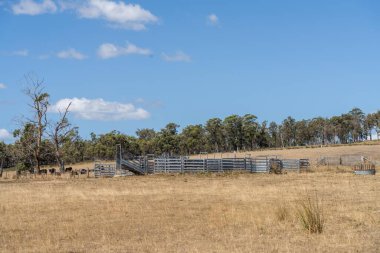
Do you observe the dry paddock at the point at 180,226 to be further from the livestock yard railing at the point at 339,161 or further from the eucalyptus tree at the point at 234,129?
the eucalyptus tree at the point at 234,129

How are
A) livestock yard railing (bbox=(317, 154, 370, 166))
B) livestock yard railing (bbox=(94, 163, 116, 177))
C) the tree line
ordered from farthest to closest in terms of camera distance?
the tree line, livestock yard railing (bbox=(317, 154, 370, 166)), livestock yard railing (bbox=(94, 163, 116, 177))

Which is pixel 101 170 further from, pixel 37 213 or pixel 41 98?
pixel 37 213

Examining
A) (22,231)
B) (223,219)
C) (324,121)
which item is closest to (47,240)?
(22,231)

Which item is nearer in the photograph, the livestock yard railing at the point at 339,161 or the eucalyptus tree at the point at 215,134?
the livestock yard railing at the point at 339,161

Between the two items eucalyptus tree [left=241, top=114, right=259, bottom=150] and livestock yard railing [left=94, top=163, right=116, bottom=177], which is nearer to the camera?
livestock yard railing [left=94, top=163, right=116, bottom=177]

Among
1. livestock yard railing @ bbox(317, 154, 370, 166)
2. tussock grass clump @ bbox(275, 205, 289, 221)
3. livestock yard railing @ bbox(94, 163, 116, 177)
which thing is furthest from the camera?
livestock yard railing @ bbox(317, 154, 370, 166)

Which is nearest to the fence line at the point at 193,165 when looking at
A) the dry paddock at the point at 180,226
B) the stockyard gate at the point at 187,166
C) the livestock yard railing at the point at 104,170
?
the stockyard gate at the point at 187,166

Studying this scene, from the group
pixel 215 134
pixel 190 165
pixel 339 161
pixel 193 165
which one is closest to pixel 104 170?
pixel 190 165

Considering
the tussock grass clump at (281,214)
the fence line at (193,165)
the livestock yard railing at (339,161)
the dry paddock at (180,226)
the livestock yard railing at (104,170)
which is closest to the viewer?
the dry paddock at (180,226)

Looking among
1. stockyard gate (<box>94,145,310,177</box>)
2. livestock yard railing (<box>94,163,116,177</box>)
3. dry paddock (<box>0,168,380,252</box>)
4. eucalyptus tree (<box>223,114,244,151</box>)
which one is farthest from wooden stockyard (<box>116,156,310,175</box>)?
eucalyptus tree (<box>223,114,244,151</box>)

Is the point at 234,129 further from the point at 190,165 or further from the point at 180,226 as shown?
the point at 180,226

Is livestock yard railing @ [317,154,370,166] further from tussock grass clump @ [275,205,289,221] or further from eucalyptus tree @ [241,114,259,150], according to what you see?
eucalyptus tree @ [241,114,259,150]

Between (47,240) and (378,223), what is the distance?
30.3 ft

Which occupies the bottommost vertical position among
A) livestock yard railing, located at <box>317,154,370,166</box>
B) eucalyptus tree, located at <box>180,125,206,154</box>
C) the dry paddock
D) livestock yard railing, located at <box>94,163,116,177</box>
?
the dry paddock
